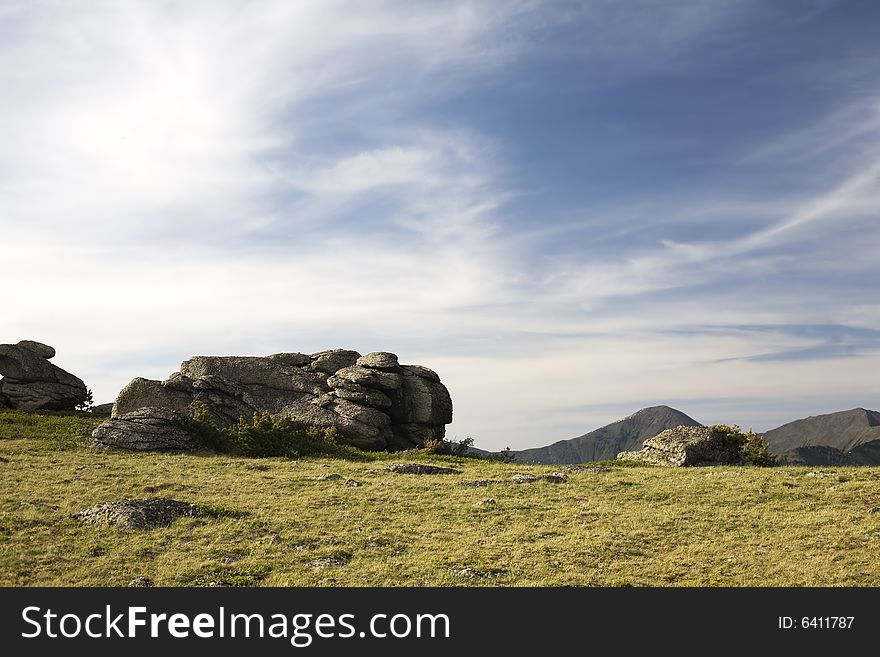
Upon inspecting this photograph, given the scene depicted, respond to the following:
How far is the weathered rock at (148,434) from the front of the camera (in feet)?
134

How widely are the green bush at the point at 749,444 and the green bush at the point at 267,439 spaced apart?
23.4m

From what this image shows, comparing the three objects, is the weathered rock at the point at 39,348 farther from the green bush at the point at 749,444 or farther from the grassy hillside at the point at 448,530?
the green bush at the point at 749,444

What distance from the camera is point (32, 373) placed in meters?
58.6

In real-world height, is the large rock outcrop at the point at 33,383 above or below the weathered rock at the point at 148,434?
above

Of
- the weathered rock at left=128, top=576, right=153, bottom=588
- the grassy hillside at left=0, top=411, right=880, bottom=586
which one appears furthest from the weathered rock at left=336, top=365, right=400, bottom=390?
the weathered rock at left=128, top=576, right=153, bottom=588

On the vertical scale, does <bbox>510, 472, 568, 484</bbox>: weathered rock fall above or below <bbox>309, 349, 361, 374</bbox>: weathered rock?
below

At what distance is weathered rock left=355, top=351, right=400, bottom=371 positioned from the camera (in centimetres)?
5456

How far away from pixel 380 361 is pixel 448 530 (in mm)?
33839

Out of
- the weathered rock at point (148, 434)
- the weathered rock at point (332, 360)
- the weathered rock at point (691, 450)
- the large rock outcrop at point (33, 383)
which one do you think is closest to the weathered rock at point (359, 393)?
the weathered rock at point (332, 360)

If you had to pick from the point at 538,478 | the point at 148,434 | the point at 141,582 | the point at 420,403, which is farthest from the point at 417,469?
the point at 420,403

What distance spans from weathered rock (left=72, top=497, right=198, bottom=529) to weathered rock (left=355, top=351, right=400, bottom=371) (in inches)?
1246

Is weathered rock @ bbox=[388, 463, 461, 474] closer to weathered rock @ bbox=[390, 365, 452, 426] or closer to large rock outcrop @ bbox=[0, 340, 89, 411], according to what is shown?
weathered rock @ bbox=[390, 365, 452, 426]

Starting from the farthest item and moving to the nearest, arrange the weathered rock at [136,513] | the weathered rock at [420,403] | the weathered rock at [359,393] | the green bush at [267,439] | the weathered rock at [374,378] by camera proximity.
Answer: the weathered rock at [420,403]
the weathered rock at [374,378]
the weathered rock at [359,393]
the green bush at [267,439]
the weathered rock at [136,513]
